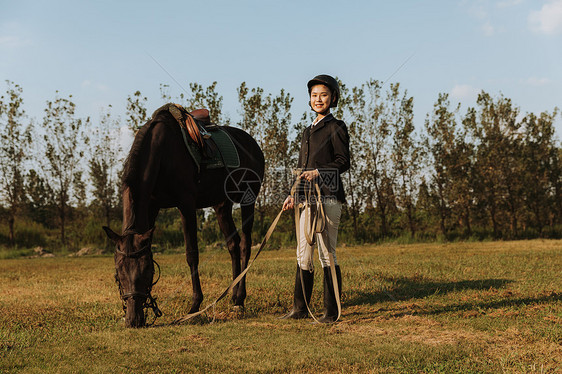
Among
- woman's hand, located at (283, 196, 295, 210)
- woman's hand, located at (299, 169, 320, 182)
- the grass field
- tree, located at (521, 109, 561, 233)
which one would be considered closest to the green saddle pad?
woman's hand, located at (283, 196, 295, 210)

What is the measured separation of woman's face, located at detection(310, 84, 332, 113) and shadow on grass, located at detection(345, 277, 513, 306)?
108 inches

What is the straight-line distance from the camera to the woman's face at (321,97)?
17.9 ft

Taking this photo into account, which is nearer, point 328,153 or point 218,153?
point 328,153

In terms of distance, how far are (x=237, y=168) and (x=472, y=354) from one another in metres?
4.38

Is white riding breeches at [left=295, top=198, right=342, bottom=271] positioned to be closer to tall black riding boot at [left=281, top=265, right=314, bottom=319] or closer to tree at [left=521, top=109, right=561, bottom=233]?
tall black riding boot at [left=281, top=265, right=314, bottom=319]

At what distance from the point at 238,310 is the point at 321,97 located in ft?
9.27

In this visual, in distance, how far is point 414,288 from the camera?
300 inches

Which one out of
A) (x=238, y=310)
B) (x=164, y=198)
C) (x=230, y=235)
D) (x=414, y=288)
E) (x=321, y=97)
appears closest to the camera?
(x=321, y=97)

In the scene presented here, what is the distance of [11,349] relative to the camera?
433 cm

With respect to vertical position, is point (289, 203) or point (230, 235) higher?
point (289, 203)

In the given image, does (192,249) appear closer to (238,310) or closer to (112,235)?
(238,310)

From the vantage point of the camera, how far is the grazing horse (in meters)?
4.79

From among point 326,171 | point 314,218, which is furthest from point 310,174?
point 314,218

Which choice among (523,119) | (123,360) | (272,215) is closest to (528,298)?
(123,360)
